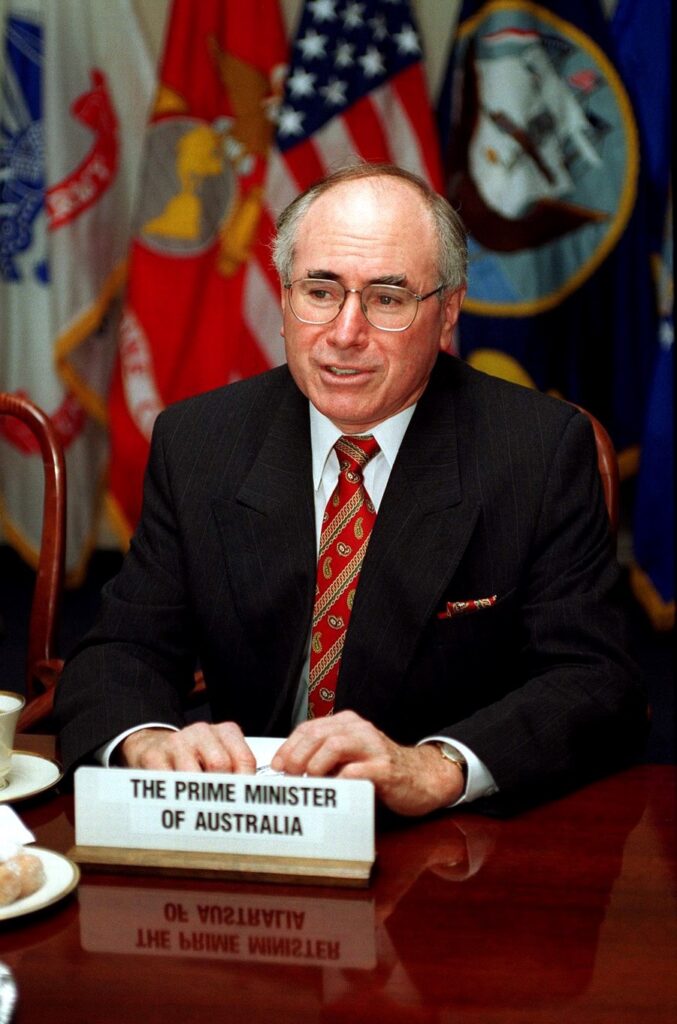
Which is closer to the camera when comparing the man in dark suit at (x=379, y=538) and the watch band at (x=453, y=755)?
the watch band at (x=453, y=755)

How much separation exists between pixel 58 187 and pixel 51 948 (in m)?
4.79

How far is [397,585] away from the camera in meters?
1.91

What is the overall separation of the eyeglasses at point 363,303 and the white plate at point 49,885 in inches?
35.1

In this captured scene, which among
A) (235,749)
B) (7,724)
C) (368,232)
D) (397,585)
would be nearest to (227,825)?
(235,749)

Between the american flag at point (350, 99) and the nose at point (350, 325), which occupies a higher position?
the american flag at point (350, 99)

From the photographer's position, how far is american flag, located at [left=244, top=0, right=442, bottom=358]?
5.25 meters

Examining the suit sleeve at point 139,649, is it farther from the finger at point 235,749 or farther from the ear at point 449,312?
the ear at point 449,312

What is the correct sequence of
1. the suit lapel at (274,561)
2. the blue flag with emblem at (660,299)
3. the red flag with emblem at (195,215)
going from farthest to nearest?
1. the red flag with emblem at (195,215)
2. the blue flag with emblem at (660,299)
3. the suit lapel at (274,561)

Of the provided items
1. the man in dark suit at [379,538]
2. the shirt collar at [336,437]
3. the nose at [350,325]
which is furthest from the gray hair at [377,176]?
the shirt collar at [336,437]

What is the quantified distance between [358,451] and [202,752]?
2.21 ft

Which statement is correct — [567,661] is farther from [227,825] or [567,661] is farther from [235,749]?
[227,825]

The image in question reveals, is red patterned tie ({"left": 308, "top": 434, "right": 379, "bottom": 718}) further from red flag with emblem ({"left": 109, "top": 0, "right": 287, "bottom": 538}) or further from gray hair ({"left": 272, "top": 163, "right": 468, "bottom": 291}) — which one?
red flag with emblem ({"left": 109, "top": 0, "right": 287, "bottom": 538})

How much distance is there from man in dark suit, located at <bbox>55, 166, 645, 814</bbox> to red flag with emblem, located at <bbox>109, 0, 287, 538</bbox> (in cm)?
342

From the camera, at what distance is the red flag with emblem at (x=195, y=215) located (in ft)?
17.9
